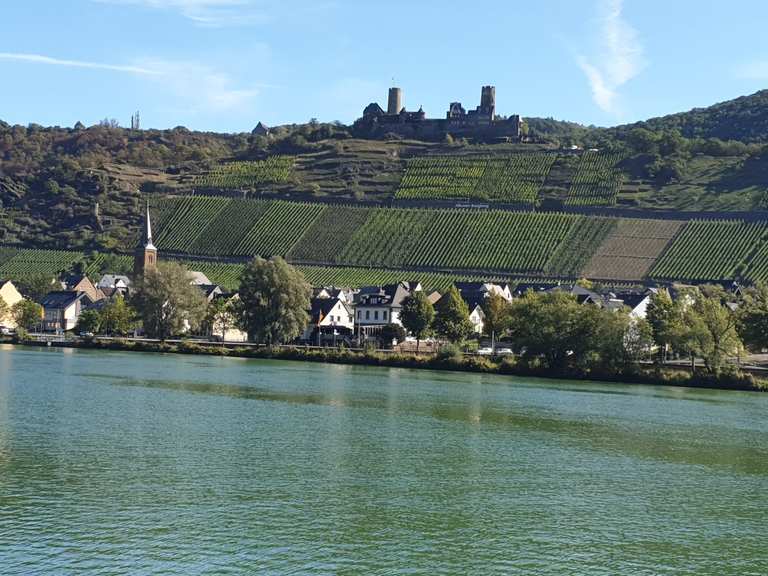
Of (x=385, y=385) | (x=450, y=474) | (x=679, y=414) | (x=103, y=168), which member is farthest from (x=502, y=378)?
(x=103, y=168)

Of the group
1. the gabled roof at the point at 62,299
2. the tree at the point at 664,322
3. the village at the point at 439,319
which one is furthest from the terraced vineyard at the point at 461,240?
the tree at the point at 664,322

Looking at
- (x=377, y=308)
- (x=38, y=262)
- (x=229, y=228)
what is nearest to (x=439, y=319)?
(x=377, y=308)

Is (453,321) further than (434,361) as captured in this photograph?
Yes

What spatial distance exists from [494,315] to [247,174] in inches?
3776

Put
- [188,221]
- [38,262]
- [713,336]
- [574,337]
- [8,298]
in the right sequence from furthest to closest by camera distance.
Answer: [188,221] → [38,262] → [8,298] → [574,337] → [713,336]

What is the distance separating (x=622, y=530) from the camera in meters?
25.1

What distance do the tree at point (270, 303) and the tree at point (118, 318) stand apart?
19.5 metres

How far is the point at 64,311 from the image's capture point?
383 ft

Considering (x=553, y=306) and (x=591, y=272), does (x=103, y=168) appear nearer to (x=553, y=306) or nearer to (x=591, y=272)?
(x=591, y=272)

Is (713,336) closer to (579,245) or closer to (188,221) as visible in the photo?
(579,245)

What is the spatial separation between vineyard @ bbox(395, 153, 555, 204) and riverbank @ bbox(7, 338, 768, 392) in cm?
7171

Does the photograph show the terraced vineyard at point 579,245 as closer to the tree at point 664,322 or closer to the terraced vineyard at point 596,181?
the terraced vineyard at point 596,181

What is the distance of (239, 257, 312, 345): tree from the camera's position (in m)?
83.4

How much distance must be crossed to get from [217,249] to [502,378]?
82.7 meters
